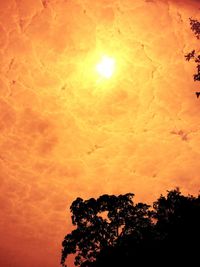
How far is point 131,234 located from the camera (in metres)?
10.6

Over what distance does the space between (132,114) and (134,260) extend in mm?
7937

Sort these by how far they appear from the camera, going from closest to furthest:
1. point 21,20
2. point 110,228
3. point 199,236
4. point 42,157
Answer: point 199,236 < point 110,228 < point 21,20 < point 42,157

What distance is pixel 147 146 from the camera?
669 inches

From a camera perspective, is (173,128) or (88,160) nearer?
(173,128)

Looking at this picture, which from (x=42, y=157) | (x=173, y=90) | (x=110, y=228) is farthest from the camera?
(x=42, y=157)

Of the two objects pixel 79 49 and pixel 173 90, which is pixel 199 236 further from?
pixel 79 49

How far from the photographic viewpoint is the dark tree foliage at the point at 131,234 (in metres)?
9.51

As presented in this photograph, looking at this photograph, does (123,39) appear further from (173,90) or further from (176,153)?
(176,153)

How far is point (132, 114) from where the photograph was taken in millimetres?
15867

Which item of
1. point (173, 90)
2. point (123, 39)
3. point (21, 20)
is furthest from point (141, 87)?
point (21, 20)

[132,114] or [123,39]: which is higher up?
[123,39]

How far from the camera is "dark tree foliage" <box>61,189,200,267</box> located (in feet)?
31.2

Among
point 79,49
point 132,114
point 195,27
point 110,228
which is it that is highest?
point 79,49

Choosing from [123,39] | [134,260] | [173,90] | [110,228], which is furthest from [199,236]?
[123,39]
